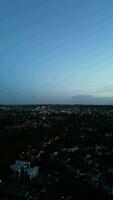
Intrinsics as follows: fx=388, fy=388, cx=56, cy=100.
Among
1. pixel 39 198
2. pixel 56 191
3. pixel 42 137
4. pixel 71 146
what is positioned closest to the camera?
pixel 39 198

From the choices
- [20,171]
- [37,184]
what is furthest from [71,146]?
[37,184]

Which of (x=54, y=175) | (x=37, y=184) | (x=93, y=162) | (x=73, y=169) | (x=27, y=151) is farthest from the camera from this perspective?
(x=27, y=151)

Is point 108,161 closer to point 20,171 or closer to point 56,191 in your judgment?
point 20,171

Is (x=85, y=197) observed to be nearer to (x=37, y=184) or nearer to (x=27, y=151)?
(x=37, y=184)

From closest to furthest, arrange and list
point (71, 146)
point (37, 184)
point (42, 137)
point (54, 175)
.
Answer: point (37, 184), point (54, 175), point (71, 146), point (42, 137)

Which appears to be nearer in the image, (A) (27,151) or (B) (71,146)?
(A) (27,151)

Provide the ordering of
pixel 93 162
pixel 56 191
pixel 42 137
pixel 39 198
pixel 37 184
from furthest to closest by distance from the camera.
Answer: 1. pixel 42 137
2. pixel 93 162
3. pixel 37 184
4. pixel 56 191
5. pixel 39 198

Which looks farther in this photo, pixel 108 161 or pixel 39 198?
pixel 108 161

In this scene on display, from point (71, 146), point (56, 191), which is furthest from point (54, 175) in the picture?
point (71, 146)
